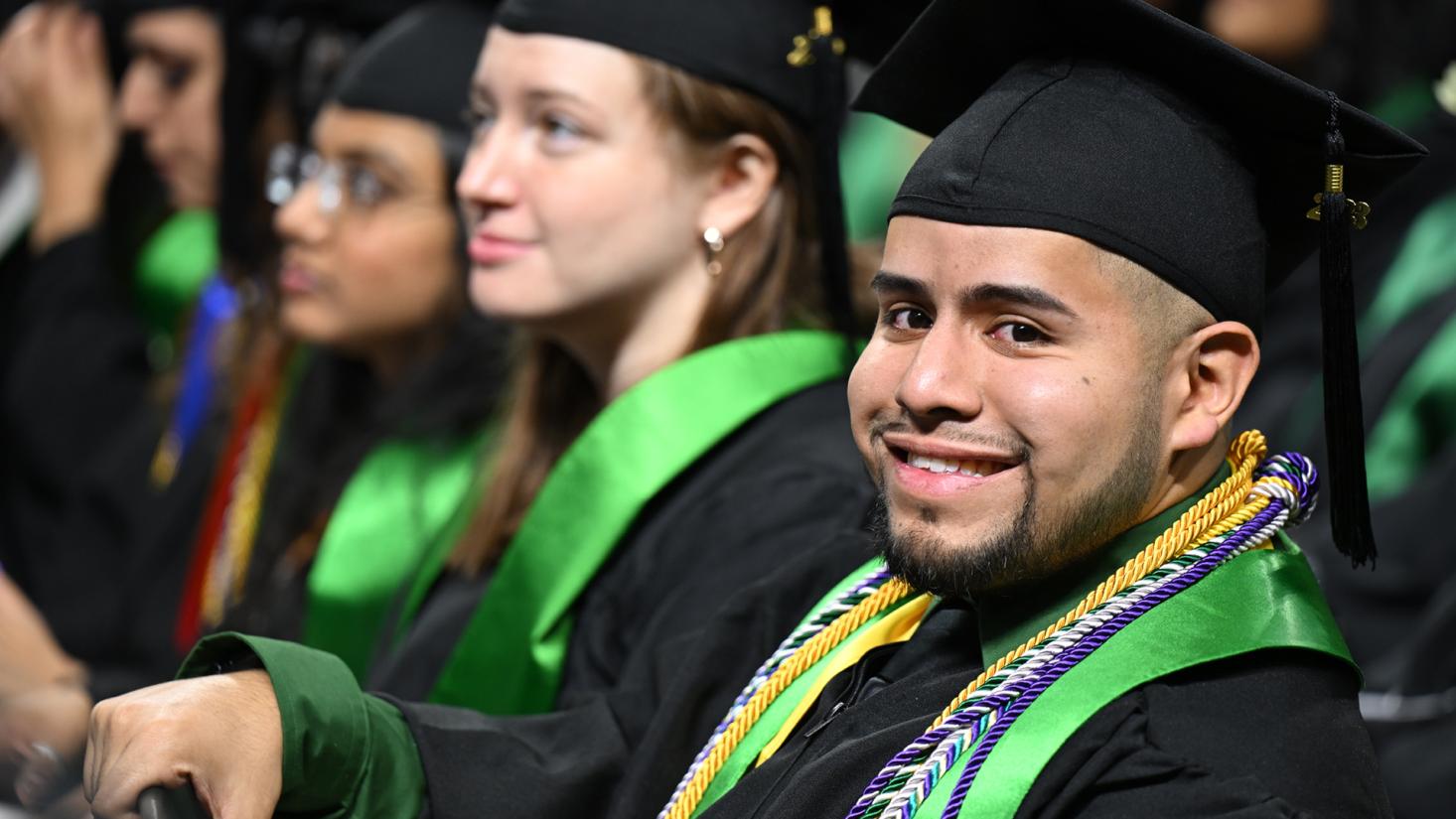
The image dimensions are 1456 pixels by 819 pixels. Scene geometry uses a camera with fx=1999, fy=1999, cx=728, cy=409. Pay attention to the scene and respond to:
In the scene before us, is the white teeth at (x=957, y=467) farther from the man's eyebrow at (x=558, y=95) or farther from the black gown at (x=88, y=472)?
the black gown at (x=88, y=472)

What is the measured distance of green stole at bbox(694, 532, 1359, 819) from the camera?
1.59m

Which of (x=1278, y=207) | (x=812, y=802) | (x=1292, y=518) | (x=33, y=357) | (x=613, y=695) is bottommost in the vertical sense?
(x=33, y=357)

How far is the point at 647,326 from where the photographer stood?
108 inches

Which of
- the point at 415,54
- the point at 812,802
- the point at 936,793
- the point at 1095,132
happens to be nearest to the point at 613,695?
the point at 812,802

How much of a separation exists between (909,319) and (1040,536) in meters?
0.24

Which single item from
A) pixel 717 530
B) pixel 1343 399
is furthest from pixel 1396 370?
pixel 1343 399

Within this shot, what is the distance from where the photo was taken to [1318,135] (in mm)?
1737

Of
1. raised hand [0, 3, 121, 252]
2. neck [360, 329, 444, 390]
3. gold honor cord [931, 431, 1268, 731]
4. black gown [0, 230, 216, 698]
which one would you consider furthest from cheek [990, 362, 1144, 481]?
raised hand [0, 3, 121, 252]

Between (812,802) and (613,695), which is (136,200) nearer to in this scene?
(613,695)

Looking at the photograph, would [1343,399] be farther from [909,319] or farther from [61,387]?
[61,387]

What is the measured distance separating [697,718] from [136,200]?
3.20 metres

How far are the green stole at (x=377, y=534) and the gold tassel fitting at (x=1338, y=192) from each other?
5.30 feet

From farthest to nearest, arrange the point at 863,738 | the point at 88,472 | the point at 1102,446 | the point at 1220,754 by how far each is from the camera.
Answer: the point at 88,472
the point at 863,738
the point at 1102,446
the point at 1220,754

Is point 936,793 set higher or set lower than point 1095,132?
lower
